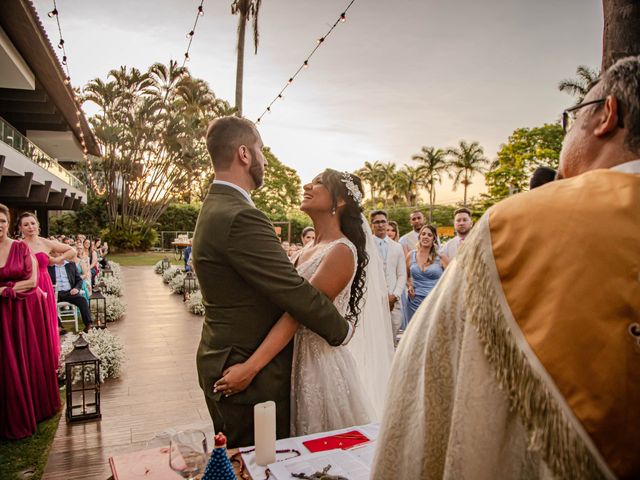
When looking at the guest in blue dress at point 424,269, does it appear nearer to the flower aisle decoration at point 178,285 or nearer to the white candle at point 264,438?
the white candle at point 264,438

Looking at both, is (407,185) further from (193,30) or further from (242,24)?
(193,30)

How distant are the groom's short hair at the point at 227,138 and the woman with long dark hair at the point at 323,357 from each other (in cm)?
56

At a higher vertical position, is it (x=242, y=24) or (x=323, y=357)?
(x=242, y=24)

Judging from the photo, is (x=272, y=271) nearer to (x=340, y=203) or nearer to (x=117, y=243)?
(x=340, y=203)

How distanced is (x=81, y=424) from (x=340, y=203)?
3.88 metres

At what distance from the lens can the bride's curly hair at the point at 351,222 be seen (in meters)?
2.46

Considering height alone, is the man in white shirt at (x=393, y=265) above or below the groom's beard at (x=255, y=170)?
below

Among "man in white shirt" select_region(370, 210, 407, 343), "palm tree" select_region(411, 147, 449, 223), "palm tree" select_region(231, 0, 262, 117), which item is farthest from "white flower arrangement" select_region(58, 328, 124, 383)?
"palm tree" select_region(411, 147, 449, 223)

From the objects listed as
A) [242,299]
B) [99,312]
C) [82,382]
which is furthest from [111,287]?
[242,299]

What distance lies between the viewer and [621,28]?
9.95ft

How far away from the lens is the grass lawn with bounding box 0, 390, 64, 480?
3498 mm

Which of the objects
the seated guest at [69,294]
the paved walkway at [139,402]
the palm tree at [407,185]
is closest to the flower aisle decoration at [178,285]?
the paved walkway at [139,402]

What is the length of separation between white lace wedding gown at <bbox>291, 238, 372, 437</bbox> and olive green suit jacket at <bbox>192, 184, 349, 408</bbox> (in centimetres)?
17

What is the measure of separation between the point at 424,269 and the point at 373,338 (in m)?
3.67
